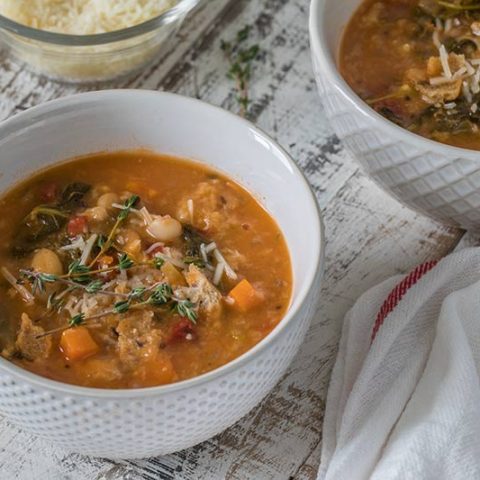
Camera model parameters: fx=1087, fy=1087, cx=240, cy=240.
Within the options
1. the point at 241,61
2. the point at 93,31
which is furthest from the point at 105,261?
the point at 241,61

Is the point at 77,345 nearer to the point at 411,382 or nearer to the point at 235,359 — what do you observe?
the point at 235,359

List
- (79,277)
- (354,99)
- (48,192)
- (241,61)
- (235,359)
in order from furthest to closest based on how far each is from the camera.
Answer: (241,61)
(354,99)
(48,192)
(79,277)
(235,359)

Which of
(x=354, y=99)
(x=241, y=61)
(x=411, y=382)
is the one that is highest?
(x=354, y=99)

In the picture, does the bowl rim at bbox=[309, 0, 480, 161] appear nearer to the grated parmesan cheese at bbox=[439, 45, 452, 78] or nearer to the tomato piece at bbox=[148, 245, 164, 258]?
the grated parmesan cheese at bbox=[439, 45, 452, 78]

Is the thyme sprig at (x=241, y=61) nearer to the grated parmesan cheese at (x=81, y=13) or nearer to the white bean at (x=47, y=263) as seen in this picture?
the grated parmesan cheese at (x=81, y=13)

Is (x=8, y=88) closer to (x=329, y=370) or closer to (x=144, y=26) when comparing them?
(x=144, y=26)

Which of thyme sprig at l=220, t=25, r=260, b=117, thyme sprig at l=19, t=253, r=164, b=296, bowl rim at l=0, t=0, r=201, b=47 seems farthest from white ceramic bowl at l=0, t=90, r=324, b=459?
thyme sprig at l=220, t=25, r=260, b=117

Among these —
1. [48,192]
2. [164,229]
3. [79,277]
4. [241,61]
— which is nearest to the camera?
[79,277]
